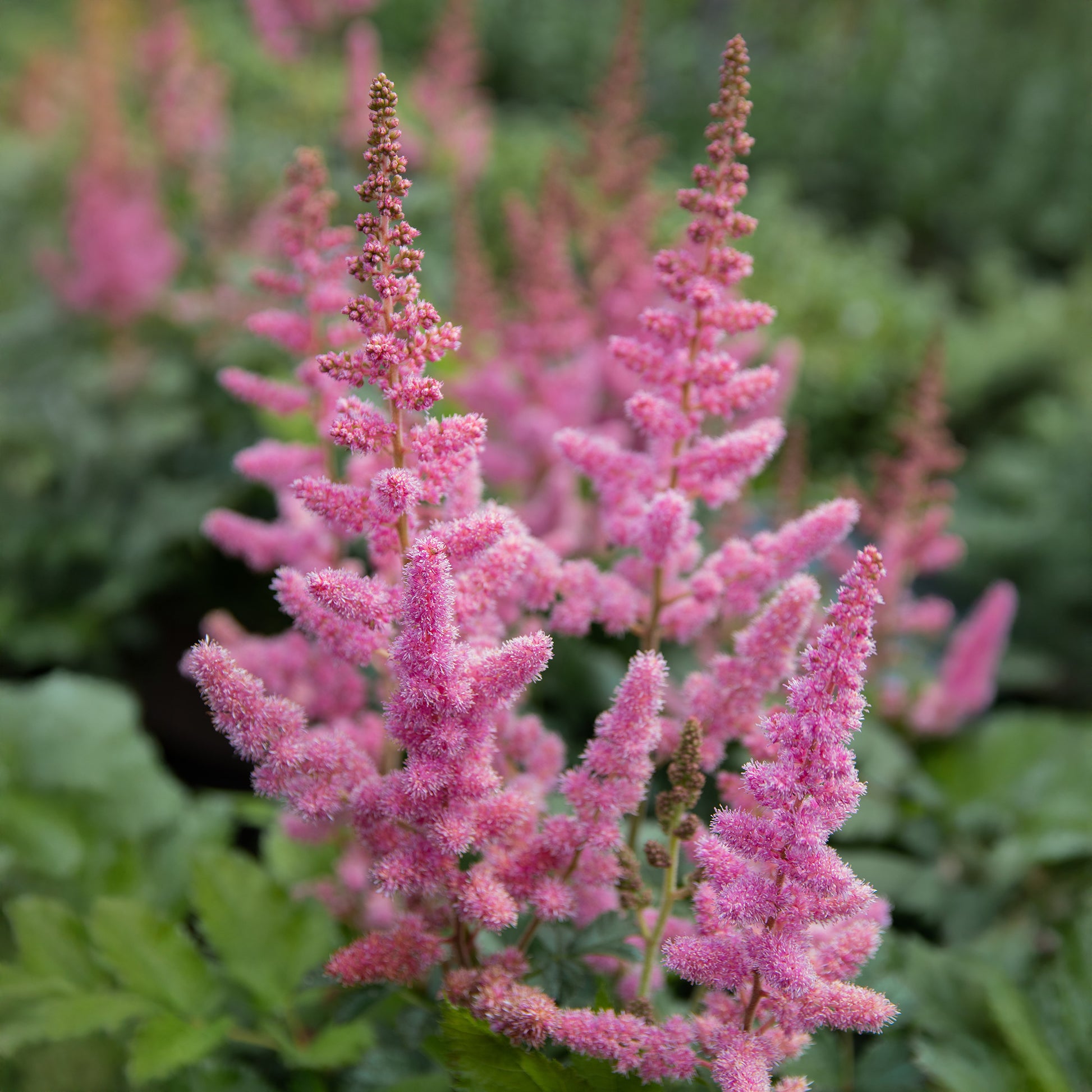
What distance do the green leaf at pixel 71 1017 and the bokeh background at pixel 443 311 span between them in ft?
0.23


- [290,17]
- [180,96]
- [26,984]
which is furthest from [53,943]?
[180,96]

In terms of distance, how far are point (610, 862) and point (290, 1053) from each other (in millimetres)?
515

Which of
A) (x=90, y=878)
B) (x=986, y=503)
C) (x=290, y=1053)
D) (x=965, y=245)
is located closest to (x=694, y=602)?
(x=290, y=1053)

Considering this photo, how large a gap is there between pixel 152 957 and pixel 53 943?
15 centimetres

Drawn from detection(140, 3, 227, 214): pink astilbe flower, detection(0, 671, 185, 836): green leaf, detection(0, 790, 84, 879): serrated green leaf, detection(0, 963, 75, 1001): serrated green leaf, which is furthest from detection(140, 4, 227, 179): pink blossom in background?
detection(0, 963, 75, 1001): serrated green leaf

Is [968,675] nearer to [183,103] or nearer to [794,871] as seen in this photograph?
[794,871]

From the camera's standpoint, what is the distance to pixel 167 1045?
3.92ft

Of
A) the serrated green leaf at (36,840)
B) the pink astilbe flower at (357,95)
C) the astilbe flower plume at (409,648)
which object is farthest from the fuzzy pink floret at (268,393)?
the pink astilbe flower at (357,95)

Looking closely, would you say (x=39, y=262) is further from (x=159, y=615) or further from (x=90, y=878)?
(x=90, y=878)

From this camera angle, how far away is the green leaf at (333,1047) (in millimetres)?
1247

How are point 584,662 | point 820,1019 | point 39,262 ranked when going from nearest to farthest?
point 820,1019 < point 584,662 < point 39,262

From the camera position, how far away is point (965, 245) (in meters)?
9.03

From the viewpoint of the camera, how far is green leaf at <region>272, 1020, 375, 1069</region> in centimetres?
125

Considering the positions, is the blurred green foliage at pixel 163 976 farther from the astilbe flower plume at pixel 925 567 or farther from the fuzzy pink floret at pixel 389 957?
the astilbe flower plume at pixel 925 567
